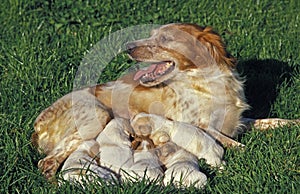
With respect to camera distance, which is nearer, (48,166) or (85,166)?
(85,166)

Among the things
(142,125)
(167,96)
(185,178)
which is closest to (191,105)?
(167,96)

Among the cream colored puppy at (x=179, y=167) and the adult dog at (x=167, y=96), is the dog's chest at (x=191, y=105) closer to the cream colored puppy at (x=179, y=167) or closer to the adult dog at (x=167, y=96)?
the adult dog at (x=167, y=96)

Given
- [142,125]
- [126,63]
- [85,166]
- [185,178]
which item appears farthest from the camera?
[126,63]

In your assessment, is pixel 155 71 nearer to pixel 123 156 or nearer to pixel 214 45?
pixel 214 45

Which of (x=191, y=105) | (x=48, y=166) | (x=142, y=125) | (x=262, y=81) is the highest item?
(x=142, y=125)

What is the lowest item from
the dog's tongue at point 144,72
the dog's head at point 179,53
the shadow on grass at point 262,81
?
the shadow on grass at point 262,81

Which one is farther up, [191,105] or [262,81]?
[191,105]

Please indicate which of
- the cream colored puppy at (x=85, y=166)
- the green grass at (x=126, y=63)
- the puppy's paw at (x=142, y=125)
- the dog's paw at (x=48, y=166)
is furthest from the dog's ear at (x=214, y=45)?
the dog's paw at (x=48, y=166)

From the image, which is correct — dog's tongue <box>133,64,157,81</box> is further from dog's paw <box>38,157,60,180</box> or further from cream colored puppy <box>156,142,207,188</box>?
dog's paw <box>38,157,60,180</box>
